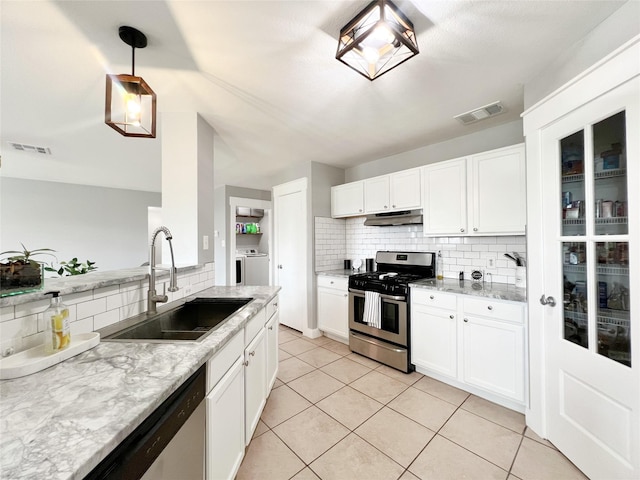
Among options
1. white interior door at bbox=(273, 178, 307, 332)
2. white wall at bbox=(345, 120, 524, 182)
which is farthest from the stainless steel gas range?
white wall at bbox=(345, 120, 524, 182)

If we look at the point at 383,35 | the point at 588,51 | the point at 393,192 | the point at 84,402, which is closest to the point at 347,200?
the point at 393,192

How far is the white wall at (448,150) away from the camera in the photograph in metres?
2.52

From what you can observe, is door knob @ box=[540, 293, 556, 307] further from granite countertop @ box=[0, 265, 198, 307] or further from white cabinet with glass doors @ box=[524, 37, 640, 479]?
granite countertop @ box=[0, 265, 198, 307]

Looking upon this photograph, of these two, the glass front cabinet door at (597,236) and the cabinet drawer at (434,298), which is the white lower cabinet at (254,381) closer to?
the cabinet drawer at (434,298)

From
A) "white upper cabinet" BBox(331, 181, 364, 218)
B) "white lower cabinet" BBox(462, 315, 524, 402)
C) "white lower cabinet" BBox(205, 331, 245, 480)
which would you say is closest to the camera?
"white lower cabinet" BBox(205, 331, 245, 480)

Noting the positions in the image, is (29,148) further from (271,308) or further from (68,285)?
(271,308)

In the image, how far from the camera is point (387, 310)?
2729 millimetres

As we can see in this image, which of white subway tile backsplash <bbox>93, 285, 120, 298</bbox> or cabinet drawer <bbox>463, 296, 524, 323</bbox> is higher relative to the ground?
white subway tile backsplash <bbox>93, 285, 120, 298</bbox>

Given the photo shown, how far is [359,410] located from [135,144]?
12.2 ft

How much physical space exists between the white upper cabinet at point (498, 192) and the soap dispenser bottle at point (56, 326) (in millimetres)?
2886

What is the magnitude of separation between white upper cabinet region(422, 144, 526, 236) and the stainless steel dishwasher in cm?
249

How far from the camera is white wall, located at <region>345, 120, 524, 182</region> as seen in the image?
252 centimetres

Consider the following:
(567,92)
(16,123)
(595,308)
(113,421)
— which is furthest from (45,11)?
(595,308)

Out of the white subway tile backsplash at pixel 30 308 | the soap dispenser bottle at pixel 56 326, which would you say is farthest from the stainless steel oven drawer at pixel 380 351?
the white subway tile backsplash at pixel 30 308
